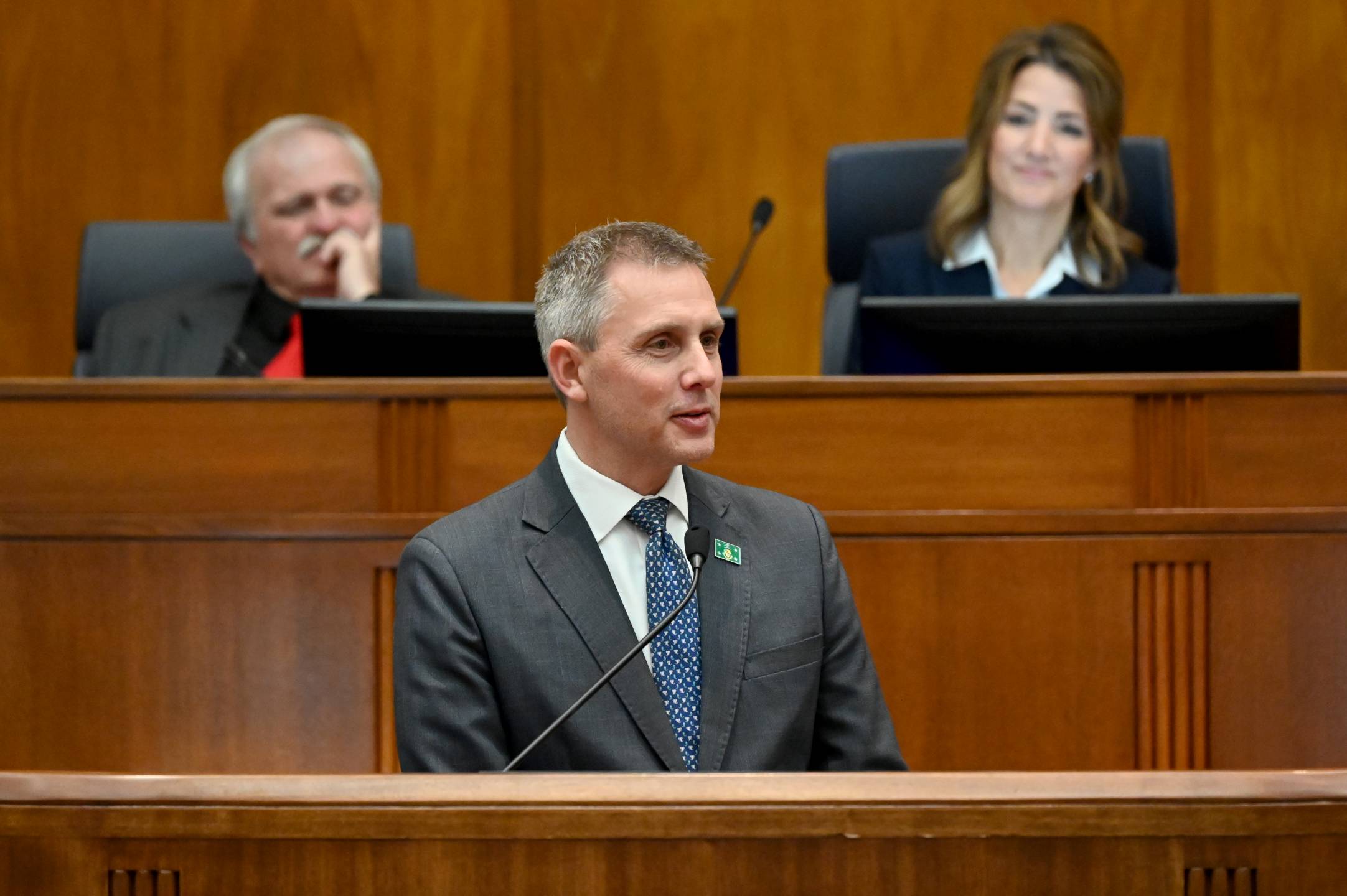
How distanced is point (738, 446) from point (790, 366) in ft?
6.96

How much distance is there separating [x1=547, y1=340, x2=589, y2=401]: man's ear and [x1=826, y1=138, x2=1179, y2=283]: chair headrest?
5.51 ft

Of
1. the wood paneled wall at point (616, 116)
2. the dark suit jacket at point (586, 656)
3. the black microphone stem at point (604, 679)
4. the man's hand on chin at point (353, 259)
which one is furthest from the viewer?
the wood paneled wall at point (616, 116)

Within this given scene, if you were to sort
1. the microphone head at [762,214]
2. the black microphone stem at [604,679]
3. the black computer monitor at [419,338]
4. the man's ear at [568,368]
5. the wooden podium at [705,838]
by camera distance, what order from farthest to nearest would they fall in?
1. the microphone head at [762,214]
2. the black computer monitor at [419,338]
3. the man's ear at [568,368]
4. the black microphone stem at [604,679]
5. the wooden podium at [705,838]

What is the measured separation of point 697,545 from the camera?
148 cm

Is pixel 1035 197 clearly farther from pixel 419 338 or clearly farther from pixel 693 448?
pixel 693 448

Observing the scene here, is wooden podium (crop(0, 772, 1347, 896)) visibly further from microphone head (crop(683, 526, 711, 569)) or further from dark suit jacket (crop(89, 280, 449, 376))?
dark suit jacket (crop(89, 280, 449, 376))

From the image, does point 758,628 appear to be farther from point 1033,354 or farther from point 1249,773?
point 1033,354

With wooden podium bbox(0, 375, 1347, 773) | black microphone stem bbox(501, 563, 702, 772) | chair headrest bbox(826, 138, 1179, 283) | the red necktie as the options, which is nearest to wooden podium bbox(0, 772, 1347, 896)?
black microphone stem bbox(501, 563, 702, 772)

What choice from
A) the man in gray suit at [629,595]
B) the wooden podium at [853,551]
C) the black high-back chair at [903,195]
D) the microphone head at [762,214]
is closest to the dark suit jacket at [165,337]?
the wooden podium at [853,551]

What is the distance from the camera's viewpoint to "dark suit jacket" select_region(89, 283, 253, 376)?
2994 mm

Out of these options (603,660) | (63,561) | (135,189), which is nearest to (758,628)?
(603,660)

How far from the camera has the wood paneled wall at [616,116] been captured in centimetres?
417

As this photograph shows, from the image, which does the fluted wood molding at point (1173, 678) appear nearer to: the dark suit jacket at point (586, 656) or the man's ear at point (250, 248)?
the dark suit jacket at point (586, 656)

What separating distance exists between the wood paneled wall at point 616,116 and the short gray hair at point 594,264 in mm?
2666
